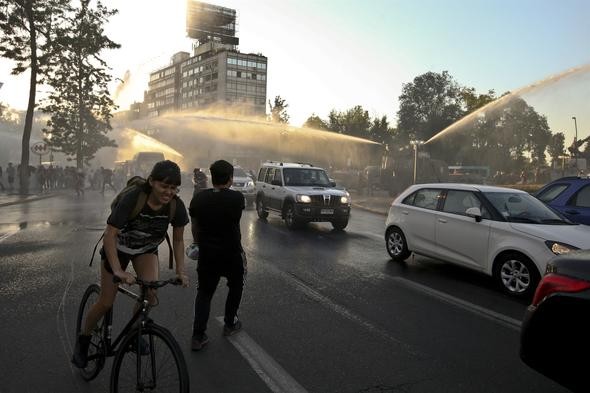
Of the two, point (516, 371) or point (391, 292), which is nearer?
point (516, 371)

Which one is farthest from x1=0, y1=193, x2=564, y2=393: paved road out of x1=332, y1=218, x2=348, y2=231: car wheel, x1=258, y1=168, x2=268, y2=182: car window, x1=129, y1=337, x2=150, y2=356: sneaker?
x1=258, y1=168, x2=268, y2=182: car window

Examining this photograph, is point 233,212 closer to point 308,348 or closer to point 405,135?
point 308,348

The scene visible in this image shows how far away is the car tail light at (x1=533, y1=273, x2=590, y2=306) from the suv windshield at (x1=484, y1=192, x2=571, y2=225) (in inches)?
158

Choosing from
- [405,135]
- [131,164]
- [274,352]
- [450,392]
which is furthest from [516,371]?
[405,135]

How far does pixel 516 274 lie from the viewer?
648 cm

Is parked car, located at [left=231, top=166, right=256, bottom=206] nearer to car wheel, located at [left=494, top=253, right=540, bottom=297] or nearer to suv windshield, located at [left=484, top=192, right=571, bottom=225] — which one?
suv windshield, located at [left=484, top=192, right=571, bottom=225]

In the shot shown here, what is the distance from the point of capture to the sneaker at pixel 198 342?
436 centimetres

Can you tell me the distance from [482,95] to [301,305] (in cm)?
6266

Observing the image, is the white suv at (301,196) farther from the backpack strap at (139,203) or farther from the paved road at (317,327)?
the backpack strap at (139,203)

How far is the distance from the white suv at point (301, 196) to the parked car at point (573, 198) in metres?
5.59

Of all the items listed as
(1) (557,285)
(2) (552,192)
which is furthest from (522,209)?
(1) (557,285)

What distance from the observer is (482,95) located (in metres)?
61.4

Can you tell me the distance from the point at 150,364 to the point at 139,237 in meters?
0.93

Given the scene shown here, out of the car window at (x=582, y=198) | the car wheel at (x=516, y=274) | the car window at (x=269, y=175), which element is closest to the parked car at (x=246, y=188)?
the car window at (x=269, y=175)
